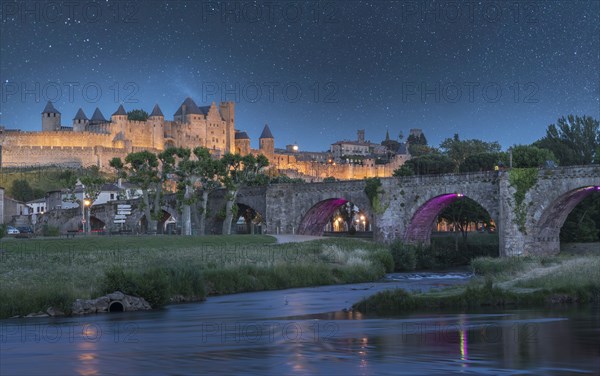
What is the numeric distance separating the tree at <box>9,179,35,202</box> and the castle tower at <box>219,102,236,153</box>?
59.6 m

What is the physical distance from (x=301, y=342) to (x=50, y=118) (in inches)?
6574

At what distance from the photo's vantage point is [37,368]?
71.4 feet

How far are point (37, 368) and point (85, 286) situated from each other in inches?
618

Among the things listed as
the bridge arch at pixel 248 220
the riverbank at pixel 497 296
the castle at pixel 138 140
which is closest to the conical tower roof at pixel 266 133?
the castle at pixel 138 140

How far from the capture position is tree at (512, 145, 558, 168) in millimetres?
77438

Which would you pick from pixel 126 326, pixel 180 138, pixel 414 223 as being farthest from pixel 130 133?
pixel 126 326

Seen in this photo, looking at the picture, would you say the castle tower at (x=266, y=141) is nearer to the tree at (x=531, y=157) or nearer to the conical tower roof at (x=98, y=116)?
the conical tower roof at (x=98, y=116)

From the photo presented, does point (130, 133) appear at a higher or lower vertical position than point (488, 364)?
higher

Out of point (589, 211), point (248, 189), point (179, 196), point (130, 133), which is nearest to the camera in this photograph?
point (589, 211)

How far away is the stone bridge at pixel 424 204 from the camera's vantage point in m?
59.3

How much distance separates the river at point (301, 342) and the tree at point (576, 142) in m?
55.9

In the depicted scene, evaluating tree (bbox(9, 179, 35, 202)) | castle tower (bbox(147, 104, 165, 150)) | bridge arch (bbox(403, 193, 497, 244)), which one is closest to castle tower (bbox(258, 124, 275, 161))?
castle tower (bbox(147, 104, 165, 150))

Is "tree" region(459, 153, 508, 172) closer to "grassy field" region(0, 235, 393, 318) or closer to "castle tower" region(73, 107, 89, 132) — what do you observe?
"grassy field" region(0, 235, 393, 318)

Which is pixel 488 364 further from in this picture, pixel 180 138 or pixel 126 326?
pixel 180 138
